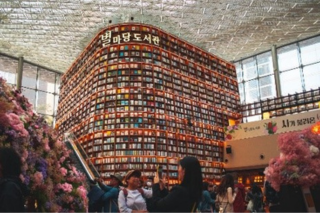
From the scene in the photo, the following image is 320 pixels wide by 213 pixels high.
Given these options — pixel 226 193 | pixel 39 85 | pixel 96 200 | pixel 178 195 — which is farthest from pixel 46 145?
pixel 39 85

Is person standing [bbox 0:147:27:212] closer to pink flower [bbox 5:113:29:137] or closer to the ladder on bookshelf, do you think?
pink flower [bbox 5:113:29:137]

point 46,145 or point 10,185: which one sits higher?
point 46,145

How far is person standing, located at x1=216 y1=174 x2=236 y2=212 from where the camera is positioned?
4386 millimetres

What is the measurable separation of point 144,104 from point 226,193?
9792 millimetres

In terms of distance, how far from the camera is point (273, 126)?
17562 millimetres

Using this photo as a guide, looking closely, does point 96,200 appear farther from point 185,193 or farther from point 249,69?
point 249,69

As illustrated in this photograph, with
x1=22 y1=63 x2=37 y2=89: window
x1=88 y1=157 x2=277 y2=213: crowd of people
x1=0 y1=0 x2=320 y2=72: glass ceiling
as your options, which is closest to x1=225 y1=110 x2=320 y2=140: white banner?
x1=0 y1=0 x2=320 y2=72: glass ceiling

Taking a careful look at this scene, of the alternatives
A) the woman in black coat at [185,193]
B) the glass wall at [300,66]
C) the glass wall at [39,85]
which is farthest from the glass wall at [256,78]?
the woman in black coat at [185,193]

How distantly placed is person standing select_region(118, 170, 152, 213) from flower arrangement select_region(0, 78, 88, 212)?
81cm

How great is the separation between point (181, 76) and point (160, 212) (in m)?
14.4

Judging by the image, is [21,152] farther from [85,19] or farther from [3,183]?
[85,19]

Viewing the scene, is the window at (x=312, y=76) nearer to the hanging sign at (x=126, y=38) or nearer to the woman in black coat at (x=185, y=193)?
the hanging sign at (x=126, y=38)

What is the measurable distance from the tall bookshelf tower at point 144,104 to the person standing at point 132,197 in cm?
1009

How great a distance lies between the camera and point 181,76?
53.0 ft
